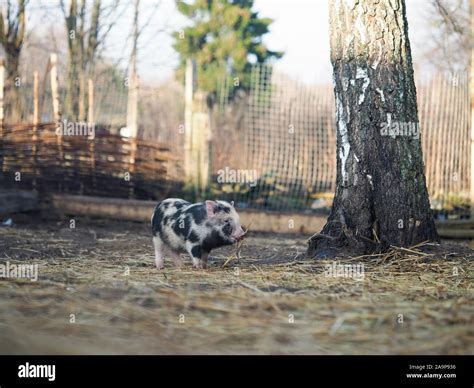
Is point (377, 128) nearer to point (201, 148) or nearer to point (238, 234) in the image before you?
point (238, 234)

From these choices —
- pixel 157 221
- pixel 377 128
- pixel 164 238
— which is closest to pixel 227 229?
pixel 164 238

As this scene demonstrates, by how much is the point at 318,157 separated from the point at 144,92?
5.54 meters

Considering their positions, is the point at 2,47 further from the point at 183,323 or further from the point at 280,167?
the point at 183,323

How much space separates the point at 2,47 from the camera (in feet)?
42.6

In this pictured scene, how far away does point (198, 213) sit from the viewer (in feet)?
20.0

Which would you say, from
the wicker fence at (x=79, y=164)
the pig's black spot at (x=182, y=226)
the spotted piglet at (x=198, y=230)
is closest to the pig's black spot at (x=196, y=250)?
the spotted piglet at (x=198, y=230)

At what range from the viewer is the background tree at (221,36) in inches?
850

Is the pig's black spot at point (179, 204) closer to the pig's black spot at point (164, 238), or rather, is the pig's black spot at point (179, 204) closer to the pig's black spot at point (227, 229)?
the pig's black spot at point (164, 238)

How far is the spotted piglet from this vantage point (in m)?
5.94

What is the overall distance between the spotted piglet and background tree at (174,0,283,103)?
50.5 ft

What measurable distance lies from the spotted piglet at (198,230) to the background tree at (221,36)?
1541cm

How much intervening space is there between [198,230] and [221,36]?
16.9m

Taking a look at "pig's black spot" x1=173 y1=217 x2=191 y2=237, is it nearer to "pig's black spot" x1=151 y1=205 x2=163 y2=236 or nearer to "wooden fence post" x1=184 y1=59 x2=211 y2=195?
"pig's black spot" x1=151 y1=205 x2=163 y2=236

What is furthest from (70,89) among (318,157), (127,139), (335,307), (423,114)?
(335,307)
